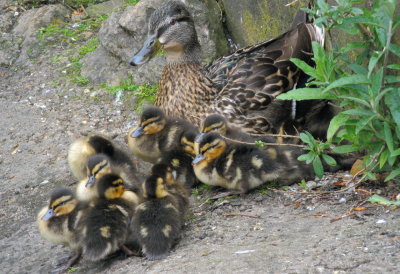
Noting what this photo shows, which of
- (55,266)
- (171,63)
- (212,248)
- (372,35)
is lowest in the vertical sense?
(55,266)

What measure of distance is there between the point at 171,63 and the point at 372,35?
2.47 metres

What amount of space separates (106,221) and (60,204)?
42 centimetres

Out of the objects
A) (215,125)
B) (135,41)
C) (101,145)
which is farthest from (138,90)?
(215,125)

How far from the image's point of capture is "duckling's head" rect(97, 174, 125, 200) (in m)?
4.32

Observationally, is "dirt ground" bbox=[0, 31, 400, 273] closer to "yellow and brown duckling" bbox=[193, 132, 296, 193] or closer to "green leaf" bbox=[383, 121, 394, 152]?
"yellow and brown duckling" bbox=[193, 132, 296, 193]

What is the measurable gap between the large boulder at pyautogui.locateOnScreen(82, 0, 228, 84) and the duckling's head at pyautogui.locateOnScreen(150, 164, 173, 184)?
2.42 metres

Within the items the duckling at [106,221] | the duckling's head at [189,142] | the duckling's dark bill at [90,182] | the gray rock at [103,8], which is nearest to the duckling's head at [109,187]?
the duckling at [106,221]

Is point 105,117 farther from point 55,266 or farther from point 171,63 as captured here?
point 55,266

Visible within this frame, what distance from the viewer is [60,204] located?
14.3 feet

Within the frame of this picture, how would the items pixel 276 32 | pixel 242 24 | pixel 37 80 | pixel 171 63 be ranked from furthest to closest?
pixel 37 80 → pixel 242 24 → pixel 276 32 → pixel 171 63

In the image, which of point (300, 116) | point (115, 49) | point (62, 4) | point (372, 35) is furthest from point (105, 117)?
point (372, 35)

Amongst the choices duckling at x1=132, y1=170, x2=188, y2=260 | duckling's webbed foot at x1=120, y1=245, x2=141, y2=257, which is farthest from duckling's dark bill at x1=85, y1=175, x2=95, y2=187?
duckling's webbed foot at x1=120, y1=245, x2=141, y2=257

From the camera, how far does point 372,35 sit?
12.5ft

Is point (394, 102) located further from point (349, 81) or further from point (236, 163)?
point (236, 163)
